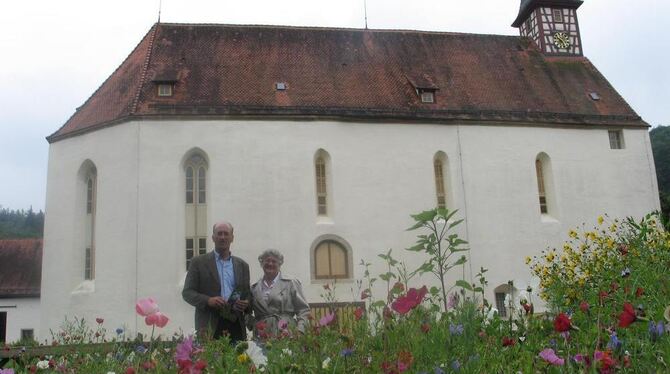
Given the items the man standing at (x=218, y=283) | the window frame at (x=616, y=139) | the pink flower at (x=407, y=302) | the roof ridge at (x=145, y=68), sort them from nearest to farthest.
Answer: the pink flower at (x=407, y=302)
the man standing at (x=218, y=283)
the roof ridge at (x=145, y=68)
the window frame at (x=616, y=139)

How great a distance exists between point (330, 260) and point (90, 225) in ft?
25.7

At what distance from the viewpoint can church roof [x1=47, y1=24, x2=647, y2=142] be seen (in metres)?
19.7

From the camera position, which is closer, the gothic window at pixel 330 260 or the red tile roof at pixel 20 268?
the gothic window at pixel 330 260

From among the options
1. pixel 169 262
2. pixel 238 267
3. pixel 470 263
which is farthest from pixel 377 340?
pixel 470 263

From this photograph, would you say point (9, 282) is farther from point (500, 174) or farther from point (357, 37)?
point (500, 174)

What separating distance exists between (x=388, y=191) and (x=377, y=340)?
657 inches

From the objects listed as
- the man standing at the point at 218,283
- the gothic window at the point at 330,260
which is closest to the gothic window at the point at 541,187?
the gothic window at the point at 330,260

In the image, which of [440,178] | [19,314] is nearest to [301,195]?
[440,178]

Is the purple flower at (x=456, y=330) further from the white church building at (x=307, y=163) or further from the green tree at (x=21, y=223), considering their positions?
the green tree at (x=21, y=223)

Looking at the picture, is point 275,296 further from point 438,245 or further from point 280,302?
point 438,245

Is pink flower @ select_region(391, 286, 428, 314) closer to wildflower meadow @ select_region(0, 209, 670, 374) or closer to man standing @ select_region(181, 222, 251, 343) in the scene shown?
wildflower meadow @ select_region(0, 209, 670, 374)

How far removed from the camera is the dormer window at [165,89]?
766 inches

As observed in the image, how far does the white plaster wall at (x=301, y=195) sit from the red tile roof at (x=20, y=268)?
7247 millimetres

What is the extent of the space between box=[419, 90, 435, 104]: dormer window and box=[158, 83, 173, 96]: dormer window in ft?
27.7
